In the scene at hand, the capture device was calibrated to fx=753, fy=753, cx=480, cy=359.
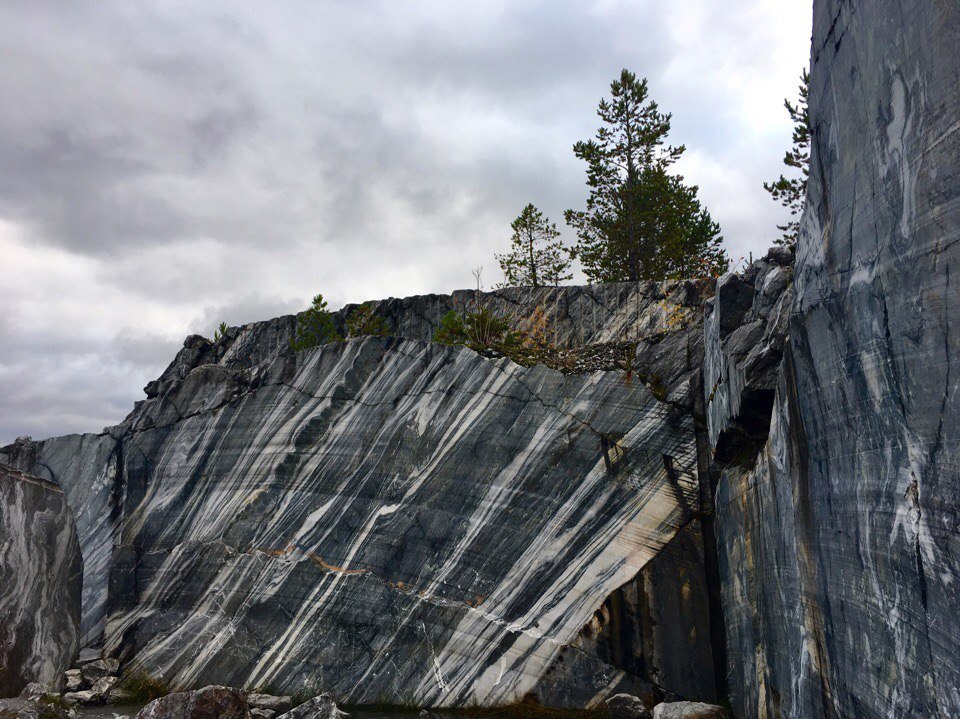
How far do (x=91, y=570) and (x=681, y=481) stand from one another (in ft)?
36.3

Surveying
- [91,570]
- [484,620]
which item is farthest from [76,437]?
[484,620]

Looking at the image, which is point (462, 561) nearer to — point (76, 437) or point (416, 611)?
point (416, 611)

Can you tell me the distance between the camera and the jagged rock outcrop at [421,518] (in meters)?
9.10

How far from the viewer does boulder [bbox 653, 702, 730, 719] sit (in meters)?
7.44

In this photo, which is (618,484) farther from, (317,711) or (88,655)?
(88,655)

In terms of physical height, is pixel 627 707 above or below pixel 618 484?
below

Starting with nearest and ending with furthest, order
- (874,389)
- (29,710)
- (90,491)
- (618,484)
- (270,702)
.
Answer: (874,389)
(29,710)
(618,484)
(270,702)
(90,491)

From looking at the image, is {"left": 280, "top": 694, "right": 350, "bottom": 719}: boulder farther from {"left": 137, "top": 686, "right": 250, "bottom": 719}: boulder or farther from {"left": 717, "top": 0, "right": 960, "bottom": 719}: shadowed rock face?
{"left": 717, "top": 0, "right": 960, "bottom": 719}: shadowed rock face

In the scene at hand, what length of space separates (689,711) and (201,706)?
5726mm

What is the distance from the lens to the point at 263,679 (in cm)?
1073

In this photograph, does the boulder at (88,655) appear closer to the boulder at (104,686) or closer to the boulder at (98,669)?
the boulder at (98,669)

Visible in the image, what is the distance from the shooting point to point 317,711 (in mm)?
8891

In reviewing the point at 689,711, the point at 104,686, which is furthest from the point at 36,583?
the point at 689,711

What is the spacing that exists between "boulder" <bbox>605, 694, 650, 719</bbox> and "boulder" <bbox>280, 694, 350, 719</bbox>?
3269 millimetres
